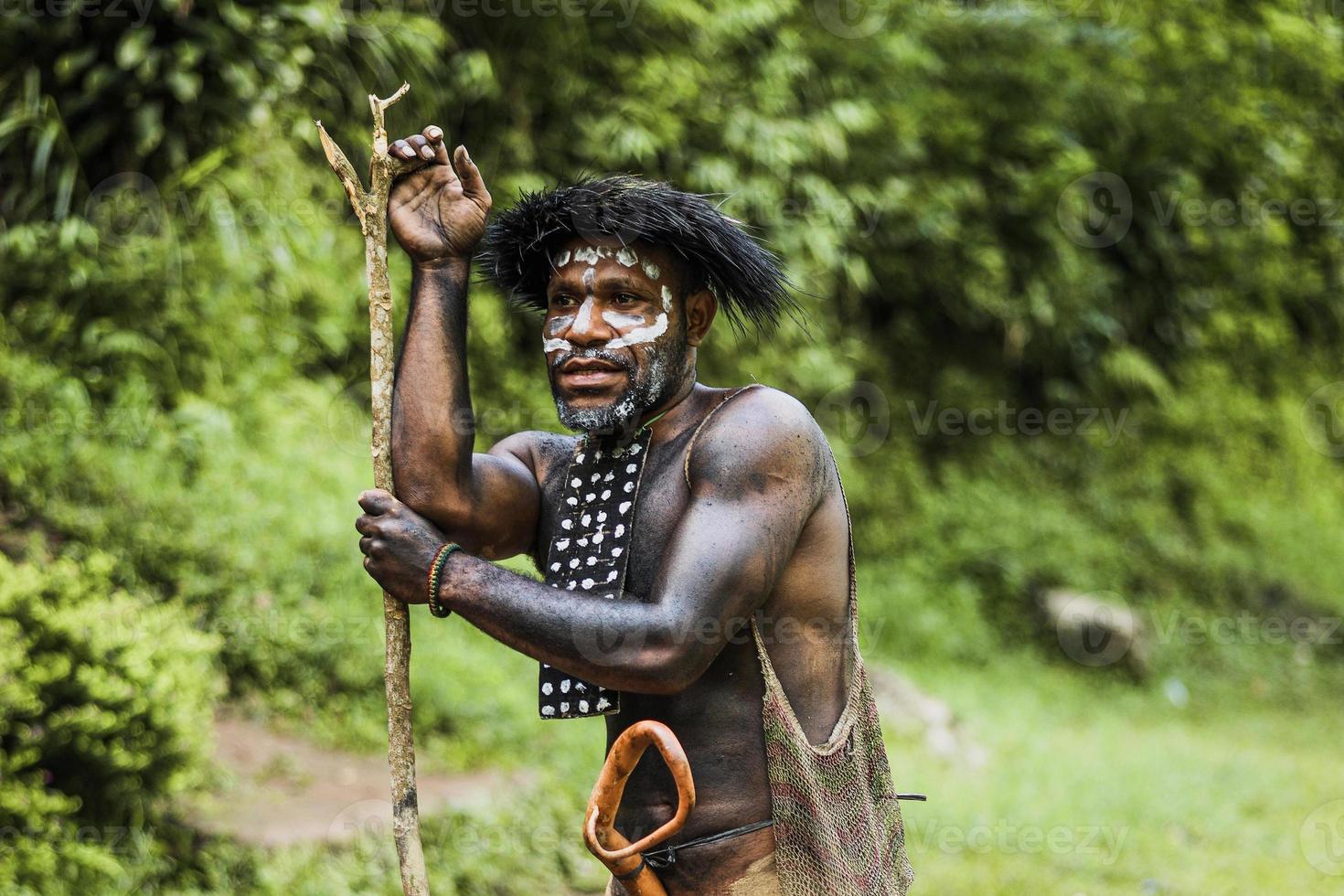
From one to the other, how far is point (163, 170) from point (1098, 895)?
5155 millimetres

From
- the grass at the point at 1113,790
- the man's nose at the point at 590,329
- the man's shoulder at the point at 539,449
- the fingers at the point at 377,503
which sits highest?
the man's nose at the point at 590,329

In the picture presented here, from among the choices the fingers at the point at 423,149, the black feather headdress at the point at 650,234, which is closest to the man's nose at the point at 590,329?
the black feather headdress at the point at 650,234

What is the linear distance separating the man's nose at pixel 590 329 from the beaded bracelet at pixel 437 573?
45 cm

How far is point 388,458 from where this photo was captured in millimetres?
2434

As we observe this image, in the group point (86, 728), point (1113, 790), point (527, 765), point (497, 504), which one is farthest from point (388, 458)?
point (1113, 790)

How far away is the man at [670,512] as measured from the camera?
238 centimetres

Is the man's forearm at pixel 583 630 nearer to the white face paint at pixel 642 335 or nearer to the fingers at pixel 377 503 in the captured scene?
the fingers at pixel 377 503

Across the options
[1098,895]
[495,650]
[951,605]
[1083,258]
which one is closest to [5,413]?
[495,650]

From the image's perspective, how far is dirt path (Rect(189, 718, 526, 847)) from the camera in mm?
4785

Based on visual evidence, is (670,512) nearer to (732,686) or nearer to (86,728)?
(732,686)

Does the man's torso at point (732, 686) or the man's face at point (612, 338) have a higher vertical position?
the man's face at point (612, 338)

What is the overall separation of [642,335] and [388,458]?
1.66 ft

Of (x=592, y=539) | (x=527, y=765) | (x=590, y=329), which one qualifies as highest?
(x=590, y=329)

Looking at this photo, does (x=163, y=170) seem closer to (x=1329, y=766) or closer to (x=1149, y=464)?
(x=1329, y=766)
